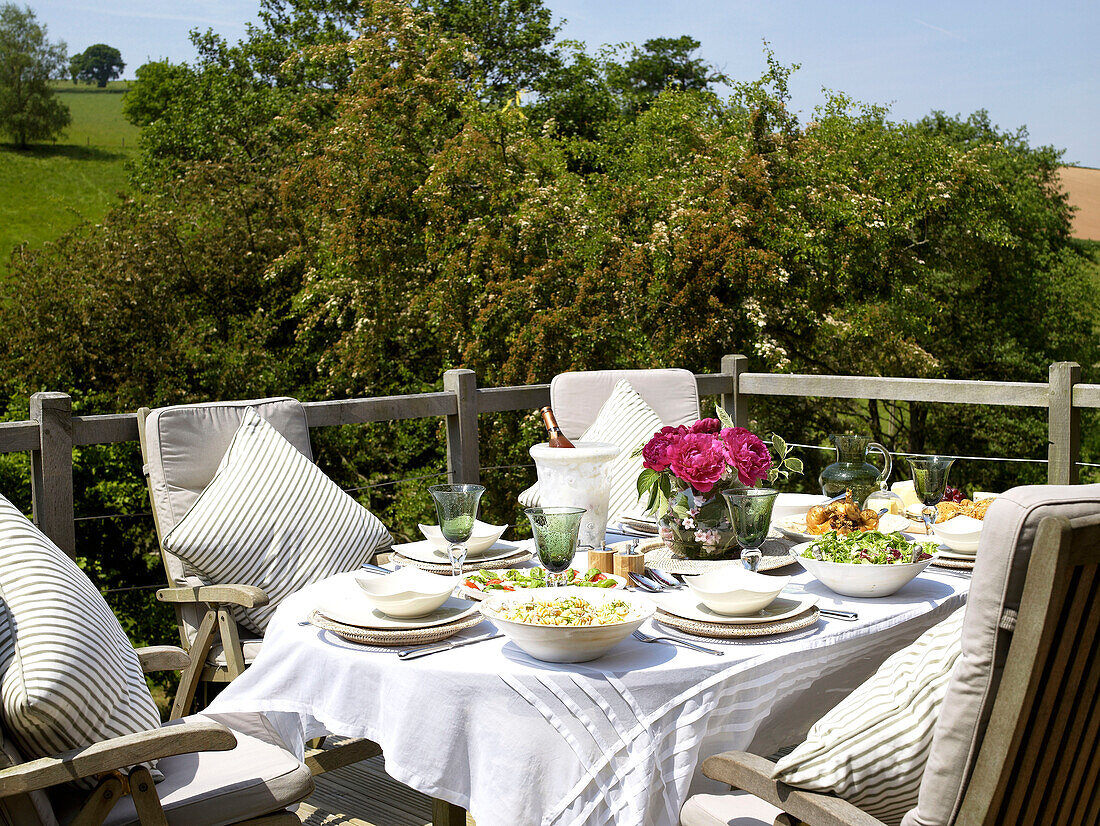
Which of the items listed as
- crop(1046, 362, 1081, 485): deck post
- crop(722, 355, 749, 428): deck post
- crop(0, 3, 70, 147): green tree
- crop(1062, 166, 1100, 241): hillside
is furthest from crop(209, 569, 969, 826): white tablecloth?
crop(0, 3, 70, 147): green tree

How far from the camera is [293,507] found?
2783 mm

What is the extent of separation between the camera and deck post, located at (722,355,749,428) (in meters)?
4.72

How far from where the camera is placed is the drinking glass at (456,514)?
1923 mm

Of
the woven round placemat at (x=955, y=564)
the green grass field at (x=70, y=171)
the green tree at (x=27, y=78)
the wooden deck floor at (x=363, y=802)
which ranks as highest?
the green tree at (x=27, y=78)

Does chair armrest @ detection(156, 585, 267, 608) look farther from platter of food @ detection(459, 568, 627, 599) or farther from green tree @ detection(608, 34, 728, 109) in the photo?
green tree @ detection(608, 34, 728, 109)

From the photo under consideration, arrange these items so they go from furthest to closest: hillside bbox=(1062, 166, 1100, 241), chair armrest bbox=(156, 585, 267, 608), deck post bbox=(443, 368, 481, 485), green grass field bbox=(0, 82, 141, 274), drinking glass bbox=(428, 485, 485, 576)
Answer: green grass field bbox=(0, 82, 141, 274) < hillside bbox=(1062, 166, 1100, 241) < deck post bbox=(443, 368, 481, 485) < chair armrest bbox=(156, 585, 267, 608) < drinking glass bbox=(428, 485, 485, 576)

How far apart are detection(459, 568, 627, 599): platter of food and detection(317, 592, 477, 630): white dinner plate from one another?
8cm

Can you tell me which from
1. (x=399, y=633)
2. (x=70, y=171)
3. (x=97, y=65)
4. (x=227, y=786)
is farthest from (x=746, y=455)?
(x=97, y=65)

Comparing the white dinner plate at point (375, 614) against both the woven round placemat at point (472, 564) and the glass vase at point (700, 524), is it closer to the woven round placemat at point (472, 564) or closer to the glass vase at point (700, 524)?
the woven round placemat at point (472, 564)

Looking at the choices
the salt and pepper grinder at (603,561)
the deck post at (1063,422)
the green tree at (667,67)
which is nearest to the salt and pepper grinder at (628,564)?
the salt and pepper grinder at (603,561)

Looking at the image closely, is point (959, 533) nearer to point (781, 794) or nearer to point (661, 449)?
point (661, 449)

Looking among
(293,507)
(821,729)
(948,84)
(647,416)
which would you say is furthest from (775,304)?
(948,84)


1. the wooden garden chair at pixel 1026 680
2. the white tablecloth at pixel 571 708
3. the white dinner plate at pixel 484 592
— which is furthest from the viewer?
the white dinner plate at pixel 484 592

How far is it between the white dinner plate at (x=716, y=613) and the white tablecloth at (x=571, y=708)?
5 centimetres
